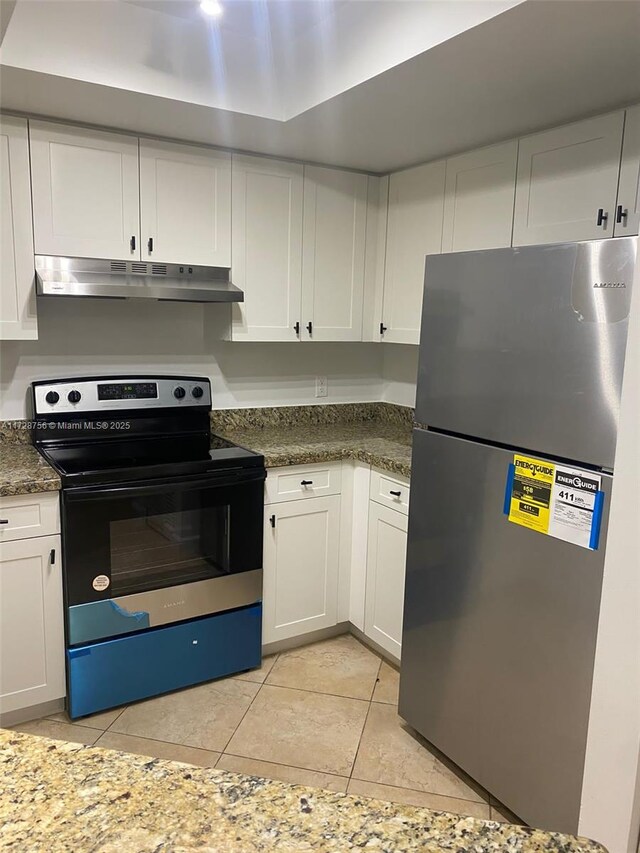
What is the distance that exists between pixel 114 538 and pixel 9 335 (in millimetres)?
863

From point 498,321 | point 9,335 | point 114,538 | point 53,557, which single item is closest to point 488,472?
point 498,321

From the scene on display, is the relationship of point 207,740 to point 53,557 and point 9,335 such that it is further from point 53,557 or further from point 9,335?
point 9,335

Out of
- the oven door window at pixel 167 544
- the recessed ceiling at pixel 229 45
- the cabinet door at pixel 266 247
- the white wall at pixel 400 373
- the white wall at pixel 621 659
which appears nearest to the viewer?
the white wall at pixel 621 659

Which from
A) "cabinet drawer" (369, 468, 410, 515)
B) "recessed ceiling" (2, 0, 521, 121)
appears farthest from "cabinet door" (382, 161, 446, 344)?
"recessed ceiling" (2, 0, 521, 121)

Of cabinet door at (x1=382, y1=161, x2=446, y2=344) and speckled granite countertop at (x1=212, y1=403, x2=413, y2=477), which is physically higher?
cabinet door at (x1=382, y1=161, x2=446, y2=344)

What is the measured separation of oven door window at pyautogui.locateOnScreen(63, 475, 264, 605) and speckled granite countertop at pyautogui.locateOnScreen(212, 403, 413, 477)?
0.83ft

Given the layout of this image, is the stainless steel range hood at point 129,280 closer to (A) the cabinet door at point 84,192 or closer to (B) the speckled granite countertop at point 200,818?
(A) the cabinet door at point 84,192

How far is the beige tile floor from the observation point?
2072 mm

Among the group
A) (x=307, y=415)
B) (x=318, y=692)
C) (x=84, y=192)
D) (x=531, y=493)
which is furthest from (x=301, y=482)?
(x=84, y=192)

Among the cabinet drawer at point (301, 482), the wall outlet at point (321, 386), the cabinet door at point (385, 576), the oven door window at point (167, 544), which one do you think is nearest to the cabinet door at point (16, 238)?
the oven door window at point (167, 544)

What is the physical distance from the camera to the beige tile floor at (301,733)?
2.07 m

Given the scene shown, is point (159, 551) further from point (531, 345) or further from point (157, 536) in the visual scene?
point (531, 345)

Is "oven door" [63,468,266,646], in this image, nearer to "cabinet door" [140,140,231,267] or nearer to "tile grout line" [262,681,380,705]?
"tile grout line" [262,681,380,705]

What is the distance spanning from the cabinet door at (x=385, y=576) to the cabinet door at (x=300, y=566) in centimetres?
18
